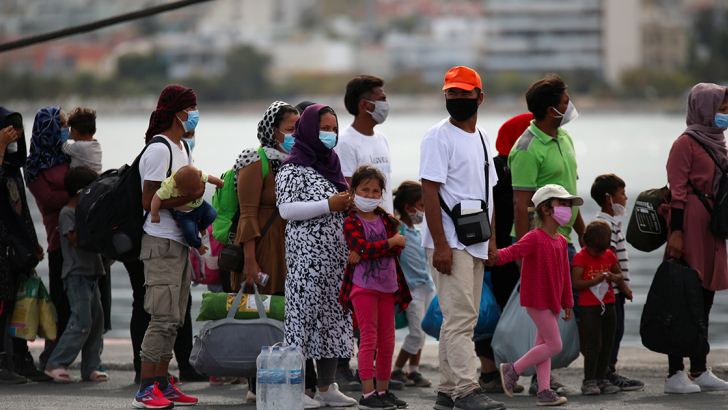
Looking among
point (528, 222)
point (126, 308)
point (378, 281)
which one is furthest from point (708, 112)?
point (126, 308)

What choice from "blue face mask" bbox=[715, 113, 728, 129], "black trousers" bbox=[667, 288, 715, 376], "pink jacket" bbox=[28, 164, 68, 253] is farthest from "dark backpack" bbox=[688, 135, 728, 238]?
"pink jacket" bbox=[28, 164, 68, 253]

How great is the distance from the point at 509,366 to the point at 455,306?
671 millimetres

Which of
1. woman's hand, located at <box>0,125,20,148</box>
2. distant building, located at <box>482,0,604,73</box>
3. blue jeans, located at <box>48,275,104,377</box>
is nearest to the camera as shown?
woman's hand, located at <box>0,125,20,148</box>

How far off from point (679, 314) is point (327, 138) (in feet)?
8.14

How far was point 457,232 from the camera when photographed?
4746 millimetres

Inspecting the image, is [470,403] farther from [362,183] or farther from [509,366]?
[362,183]

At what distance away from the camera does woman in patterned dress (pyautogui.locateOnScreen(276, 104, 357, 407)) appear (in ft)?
16.0

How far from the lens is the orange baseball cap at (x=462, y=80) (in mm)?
4824

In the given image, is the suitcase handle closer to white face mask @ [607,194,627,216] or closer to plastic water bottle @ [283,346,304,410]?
plastic water bottle @ [283,346,304,410]

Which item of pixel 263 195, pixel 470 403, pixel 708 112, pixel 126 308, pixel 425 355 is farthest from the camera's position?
pixel 126 308

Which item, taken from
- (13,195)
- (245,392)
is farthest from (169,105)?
(245,392)

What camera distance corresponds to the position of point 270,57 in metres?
126

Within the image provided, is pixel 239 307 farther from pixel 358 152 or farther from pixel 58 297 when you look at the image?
pixel 58 297

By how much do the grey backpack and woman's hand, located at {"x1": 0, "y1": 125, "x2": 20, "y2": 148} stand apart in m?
1.93
